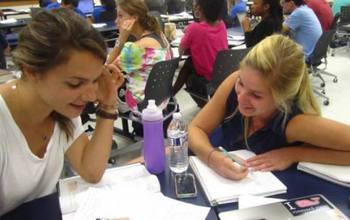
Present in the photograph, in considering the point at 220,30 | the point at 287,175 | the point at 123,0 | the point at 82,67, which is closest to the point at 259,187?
the point at 287,175

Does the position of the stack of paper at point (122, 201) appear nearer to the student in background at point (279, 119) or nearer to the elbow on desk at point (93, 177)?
the elbow on desk at point (93, 177)

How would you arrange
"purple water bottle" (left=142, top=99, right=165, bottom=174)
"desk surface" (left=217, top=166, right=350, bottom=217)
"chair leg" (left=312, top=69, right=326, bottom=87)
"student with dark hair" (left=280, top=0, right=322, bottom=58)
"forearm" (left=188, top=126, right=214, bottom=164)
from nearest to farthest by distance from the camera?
"desk surface" (left=217, top=166, right=350, bottom=217), "purple water bottle" (left=142, top=99, right=165, bottom=174), "forearm" (left=188, top=126, right=214, bottom=164), "student with dark hair" (left=280, top=0, right=322, bottom=58), "chair leg" (left=312, top=69, right=326, bottom=87)

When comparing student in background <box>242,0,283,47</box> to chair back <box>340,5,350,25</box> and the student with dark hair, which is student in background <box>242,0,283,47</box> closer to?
the student with dark hair

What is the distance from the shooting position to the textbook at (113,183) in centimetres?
107

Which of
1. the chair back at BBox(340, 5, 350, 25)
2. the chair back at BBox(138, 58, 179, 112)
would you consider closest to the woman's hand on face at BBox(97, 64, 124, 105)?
the chair back at BBox(138, 58, 179, 112)

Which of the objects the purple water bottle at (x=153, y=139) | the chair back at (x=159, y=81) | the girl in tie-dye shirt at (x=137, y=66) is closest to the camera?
the purple water bottle at (x=153, y=139)

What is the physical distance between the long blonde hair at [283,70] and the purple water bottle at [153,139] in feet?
1.32

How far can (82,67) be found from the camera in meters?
1.07

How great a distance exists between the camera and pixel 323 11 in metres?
4.59

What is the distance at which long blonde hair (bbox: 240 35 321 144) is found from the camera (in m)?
1.28

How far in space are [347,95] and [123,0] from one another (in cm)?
290

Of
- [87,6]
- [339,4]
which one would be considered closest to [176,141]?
[87,6]

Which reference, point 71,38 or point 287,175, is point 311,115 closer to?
point 287,175

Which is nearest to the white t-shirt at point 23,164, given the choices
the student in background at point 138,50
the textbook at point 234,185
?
the textbook at point 234,185
